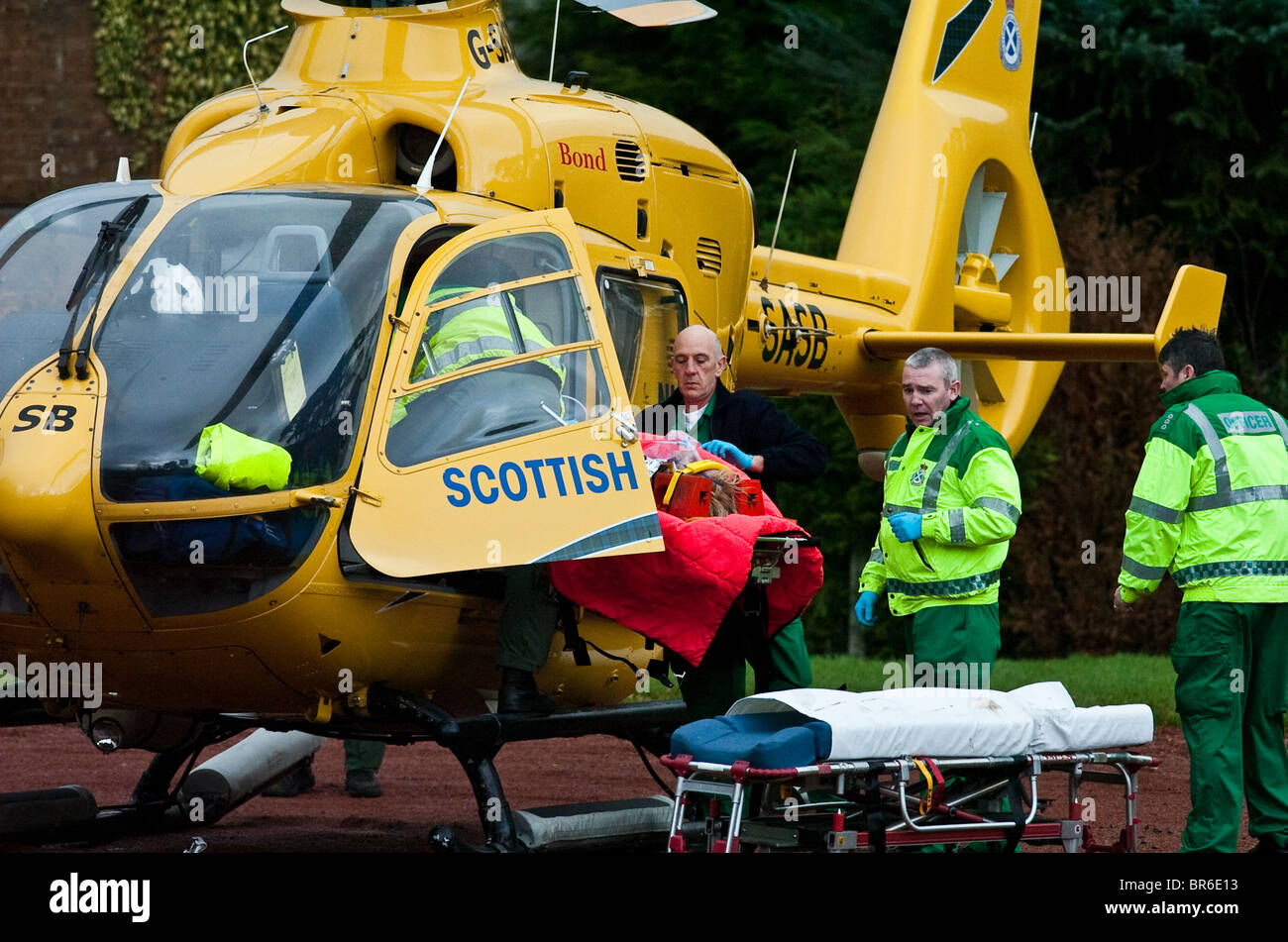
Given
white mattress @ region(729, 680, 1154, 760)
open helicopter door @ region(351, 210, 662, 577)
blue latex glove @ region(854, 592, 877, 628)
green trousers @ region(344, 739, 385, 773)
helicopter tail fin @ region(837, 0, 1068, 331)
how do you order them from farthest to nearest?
helicopter tail fin @ region(837, 0, 1068, 331) < green trousers @ region(344, 739, 385, 773) < blue latex glove @ region(854, 592, 877, 628) < open helicopter door @ region(351, 210, 662, 577) < white mattress @ region(729, 680, 1154, 760)

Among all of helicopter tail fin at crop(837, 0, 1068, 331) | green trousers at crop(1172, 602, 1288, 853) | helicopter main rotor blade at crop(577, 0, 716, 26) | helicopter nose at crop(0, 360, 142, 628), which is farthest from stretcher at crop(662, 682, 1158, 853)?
helicopter tail fin at crop(837, 0, 1068, 331)

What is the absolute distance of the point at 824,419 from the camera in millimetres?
16578

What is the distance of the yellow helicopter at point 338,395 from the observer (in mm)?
5707

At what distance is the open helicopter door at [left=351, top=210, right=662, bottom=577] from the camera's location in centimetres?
583

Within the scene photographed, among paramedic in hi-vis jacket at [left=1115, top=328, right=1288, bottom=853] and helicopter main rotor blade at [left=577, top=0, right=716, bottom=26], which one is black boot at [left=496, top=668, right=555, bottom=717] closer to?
paramedic in hi-vis jacket at [left=1115, top=328, right=1288, bottom=853]

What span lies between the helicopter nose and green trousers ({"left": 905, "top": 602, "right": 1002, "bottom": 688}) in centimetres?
288

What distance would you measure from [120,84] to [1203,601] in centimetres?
1682

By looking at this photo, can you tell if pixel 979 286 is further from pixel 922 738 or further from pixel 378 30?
pixel 922 738

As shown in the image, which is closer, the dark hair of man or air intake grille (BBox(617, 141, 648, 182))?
the dark hair of man

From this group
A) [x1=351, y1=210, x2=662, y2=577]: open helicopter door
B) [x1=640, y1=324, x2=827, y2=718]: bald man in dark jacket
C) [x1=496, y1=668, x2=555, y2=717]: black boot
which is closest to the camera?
[x1=351, y1=210, x2=662, y2=577]: open helicopter door

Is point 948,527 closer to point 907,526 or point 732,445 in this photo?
point 907,526

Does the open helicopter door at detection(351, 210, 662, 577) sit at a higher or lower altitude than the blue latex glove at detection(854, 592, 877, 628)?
higher

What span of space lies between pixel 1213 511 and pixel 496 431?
257 cm

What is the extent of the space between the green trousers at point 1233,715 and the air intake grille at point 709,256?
2683mm
